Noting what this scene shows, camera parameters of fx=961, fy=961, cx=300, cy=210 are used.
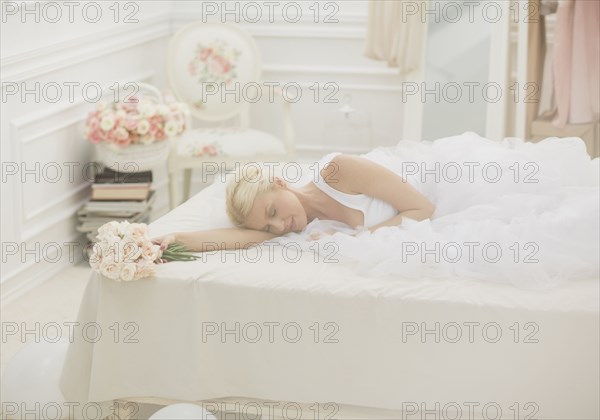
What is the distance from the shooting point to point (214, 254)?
2.68 metres

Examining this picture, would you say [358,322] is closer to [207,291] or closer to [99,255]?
[207,291]

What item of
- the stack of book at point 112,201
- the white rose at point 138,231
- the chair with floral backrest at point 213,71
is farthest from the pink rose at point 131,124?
the white rose at point 138,231

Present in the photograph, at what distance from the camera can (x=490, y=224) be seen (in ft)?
8.61

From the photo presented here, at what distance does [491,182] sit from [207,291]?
0.94 metres

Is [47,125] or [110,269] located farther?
[47,125]

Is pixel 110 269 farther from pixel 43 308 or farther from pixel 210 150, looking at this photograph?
pixel 210 150

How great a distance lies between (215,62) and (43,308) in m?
1.73

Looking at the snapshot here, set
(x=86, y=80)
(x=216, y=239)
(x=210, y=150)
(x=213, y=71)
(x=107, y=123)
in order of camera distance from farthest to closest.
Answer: (x=213, y=71) < (x=210, y=150) < (x=86, y=80) < (x=107, y=123) < (x=216, y=239)

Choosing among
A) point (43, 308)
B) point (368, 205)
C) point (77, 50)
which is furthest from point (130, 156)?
point (368, 205)

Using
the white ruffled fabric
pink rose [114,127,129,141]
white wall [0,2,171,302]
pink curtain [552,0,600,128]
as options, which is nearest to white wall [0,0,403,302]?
white wall [0,2,171,302]

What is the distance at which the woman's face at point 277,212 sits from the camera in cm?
275

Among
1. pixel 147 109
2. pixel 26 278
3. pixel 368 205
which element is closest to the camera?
pixel 368 205

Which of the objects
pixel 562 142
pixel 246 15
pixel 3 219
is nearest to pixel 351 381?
pixel 562 142

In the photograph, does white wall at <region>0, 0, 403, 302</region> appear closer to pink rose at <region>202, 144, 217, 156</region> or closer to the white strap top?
pink rose at <region>202, 144, 217, 156</region>
